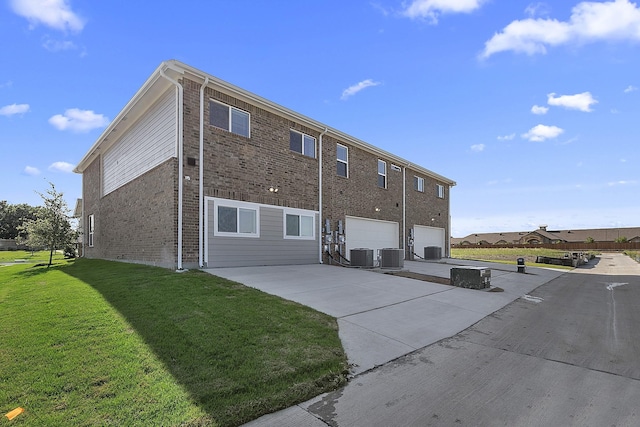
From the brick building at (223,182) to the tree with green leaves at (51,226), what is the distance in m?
1.67

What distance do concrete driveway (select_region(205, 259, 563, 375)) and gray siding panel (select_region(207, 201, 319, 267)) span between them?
595 mm

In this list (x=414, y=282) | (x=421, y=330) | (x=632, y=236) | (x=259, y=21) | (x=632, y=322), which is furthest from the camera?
(x=632, y=236)

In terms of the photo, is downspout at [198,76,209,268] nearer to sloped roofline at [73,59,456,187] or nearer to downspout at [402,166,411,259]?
sloped roofline at [73,59,456,187]

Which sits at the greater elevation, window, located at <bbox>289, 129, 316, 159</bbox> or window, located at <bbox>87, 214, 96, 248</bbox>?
window, located at <bbox>289, 129, 316, 159</bbox>

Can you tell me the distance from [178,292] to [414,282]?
6.64 meters

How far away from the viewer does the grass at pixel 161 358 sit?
2.86m

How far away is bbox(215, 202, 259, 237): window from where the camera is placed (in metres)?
10.8

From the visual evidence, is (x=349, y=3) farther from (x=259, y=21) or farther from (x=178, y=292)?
(x=178, y=292)

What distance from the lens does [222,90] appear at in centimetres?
1099

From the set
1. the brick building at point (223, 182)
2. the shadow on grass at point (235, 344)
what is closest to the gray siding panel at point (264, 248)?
the brick building at point (223, 182)

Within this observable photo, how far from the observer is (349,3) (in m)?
10.4

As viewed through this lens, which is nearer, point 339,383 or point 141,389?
point 141,389

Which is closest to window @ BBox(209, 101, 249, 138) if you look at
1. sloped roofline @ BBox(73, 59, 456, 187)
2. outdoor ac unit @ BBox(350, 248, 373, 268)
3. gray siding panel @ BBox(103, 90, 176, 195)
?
sloped roofline @ BBox(73, 59, 456, 187)

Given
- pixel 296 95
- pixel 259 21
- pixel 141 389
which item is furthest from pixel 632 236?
pixel 141 389
